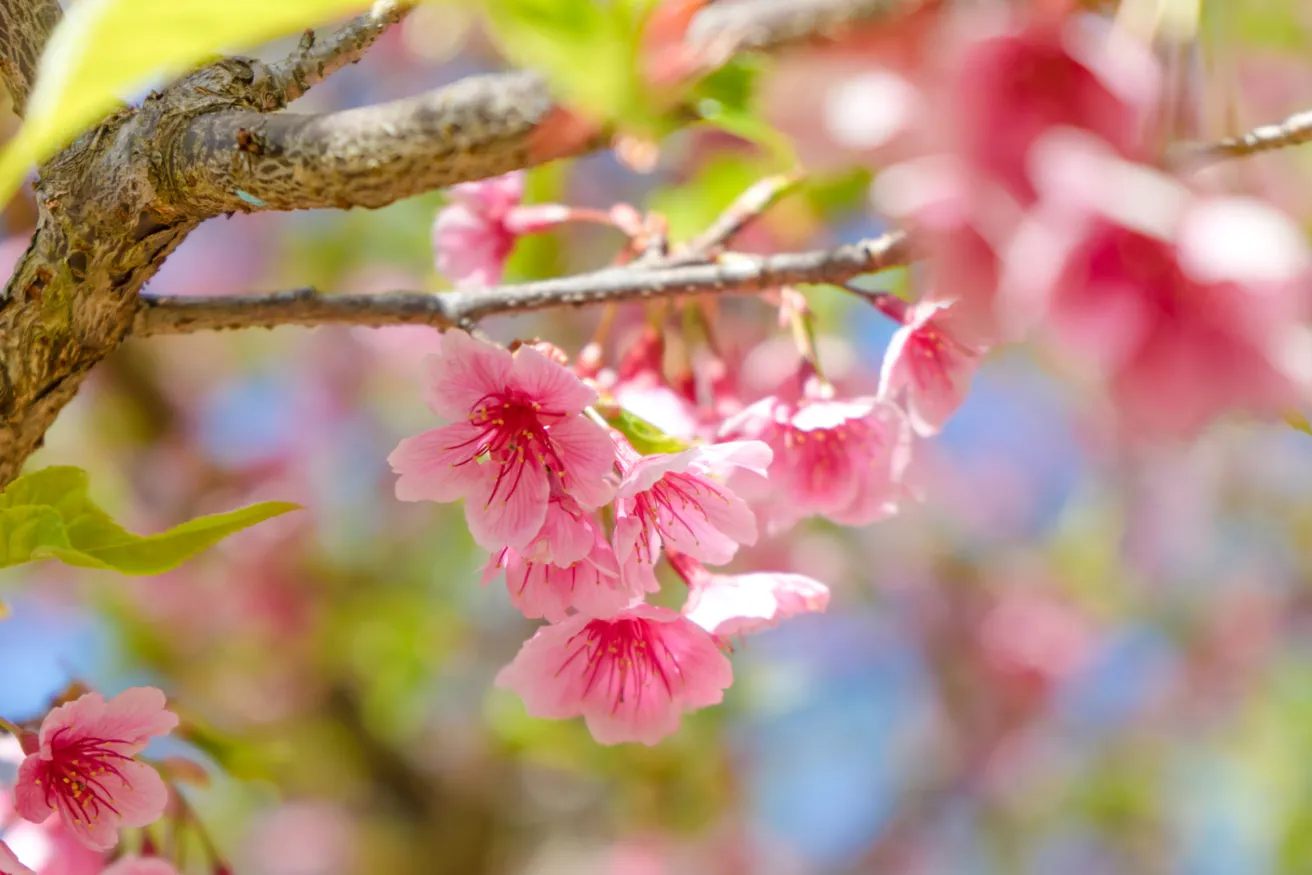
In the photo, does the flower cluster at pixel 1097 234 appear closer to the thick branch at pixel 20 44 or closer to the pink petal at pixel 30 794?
the thick branch at pixel 20 44

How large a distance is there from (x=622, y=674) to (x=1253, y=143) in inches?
21.8

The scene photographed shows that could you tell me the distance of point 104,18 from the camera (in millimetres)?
350

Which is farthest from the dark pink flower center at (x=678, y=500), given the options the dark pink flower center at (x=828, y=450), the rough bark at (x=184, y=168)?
the rough bark at (x=184, y=168)

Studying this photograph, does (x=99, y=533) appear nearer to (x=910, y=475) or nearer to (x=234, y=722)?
(x=910, y=475)

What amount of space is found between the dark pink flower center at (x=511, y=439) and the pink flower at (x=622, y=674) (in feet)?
0.41

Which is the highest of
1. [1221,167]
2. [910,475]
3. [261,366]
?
[1221,167]

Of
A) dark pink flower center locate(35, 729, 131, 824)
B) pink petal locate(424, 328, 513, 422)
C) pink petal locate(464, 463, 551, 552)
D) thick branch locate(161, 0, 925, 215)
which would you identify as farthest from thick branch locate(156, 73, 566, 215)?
dark pink flower center locate(35, 729, 131, 824)

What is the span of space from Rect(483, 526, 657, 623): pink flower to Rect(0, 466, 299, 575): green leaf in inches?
6.1

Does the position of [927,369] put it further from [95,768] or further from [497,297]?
[95,768]

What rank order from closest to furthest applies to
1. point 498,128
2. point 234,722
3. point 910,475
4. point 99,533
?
point 498,128
point 99,533
point 910,475
point 234,722

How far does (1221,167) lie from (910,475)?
0.54 meters

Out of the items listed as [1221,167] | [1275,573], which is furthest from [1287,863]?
[1221,167]

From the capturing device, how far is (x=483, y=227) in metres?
1.05

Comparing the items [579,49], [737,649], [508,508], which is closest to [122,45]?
[579,49]
